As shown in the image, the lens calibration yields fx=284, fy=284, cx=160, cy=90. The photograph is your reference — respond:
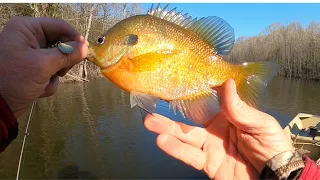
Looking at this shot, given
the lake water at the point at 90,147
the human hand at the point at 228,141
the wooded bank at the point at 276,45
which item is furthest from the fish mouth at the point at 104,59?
the wooded bank at the point at 276,45

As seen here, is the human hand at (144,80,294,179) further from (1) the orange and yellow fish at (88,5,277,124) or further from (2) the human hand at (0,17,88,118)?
(2) the human hand at (0,17,88,118)

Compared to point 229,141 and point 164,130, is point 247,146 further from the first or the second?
point 164,130

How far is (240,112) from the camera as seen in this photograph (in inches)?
91.4

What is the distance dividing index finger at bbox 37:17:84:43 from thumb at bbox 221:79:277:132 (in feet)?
4.07

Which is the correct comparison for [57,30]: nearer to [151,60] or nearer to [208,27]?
[151,60]

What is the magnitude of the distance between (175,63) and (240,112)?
68 cm

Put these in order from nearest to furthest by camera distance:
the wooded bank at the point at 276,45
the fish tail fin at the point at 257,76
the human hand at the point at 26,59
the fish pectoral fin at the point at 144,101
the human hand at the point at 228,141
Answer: the human hand at the point at 26,59 → the fish pectoral fin at the point at 144,101 → the fish tail fin at the point at 257,76 → the human hand at the point at 228,141 → the wooded bank at the point at 276,45

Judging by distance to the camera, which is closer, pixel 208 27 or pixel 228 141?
pixel 208 27

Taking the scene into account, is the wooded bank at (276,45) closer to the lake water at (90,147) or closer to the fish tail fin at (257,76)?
the lake water at (90,147)

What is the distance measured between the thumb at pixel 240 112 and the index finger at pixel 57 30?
4.07 ft

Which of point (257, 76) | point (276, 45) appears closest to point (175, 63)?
point (257, 76)

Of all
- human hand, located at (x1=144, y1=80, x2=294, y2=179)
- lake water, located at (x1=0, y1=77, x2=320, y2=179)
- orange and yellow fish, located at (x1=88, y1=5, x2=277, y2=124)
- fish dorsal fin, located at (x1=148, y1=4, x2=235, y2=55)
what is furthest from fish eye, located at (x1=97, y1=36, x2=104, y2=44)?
lake water, located at (x1=0, y1=77, x2=320, y2=179)

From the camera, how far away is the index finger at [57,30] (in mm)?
2289

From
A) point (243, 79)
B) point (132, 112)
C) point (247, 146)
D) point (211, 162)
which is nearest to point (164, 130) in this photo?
point (211, 162)
